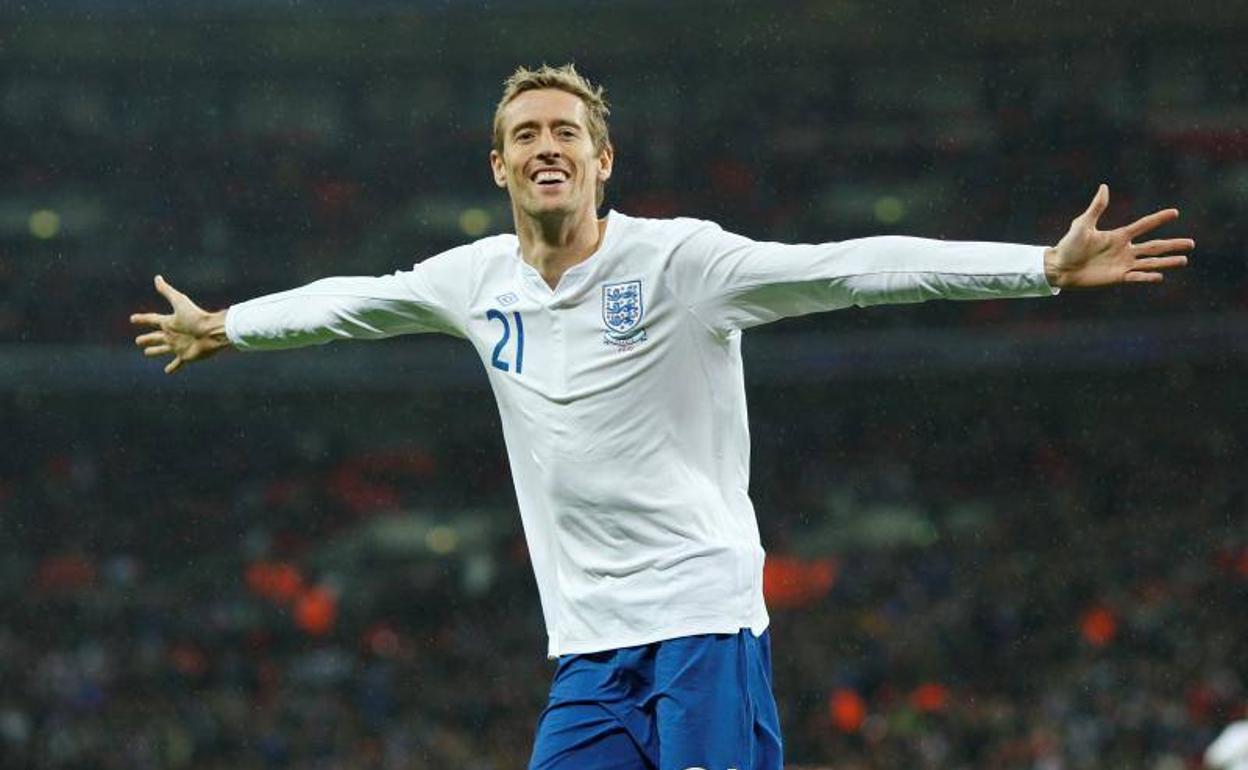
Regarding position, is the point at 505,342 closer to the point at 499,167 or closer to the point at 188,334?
the point at 499,167

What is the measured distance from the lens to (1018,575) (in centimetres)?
2225

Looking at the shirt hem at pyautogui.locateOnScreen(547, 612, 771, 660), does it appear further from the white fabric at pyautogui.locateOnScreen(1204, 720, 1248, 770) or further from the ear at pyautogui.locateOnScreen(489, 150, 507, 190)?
Answer: the white fabric at pyautogui.locateOnScreen(1204, 720, 1248, 770)

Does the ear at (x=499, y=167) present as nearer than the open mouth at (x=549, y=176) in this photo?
No

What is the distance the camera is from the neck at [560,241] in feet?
13.5

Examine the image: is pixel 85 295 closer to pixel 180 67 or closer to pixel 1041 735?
pixel 180 67

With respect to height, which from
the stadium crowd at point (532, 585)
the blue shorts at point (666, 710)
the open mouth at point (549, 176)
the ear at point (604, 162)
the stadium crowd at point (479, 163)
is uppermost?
the stadium crowd at point (479, 163)

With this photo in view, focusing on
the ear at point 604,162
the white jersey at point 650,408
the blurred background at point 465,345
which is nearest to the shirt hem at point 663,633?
the white jersey at point 650,408

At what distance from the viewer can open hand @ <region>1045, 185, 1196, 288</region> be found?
3.66 meters

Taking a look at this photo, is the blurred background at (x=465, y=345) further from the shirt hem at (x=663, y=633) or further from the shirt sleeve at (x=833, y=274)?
the shirt sleeve at (x=833, y=274)

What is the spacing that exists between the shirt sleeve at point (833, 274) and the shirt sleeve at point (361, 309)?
604 mm

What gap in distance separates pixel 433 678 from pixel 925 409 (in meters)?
8.76

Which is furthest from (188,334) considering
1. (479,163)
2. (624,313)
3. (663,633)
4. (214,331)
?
(479,163)

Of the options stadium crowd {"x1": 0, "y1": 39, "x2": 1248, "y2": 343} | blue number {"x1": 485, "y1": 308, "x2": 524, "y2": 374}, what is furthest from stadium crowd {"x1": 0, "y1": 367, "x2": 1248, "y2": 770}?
blue number {"x1": 485, "y1": 308, "x2": 524, "y2": 374}

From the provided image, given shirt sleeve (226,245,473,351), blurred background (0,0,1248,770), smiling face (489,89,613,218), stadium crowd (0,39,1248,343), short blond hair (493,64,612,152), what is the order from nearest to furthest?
1. smiling face (489,89,613,218)
2. short blond hair (493,64,612,152)
3. shirt sleeve (226,245,473,351)
4. blurred background (0,0,1248,770)
5. stadium crowd (0,39,1248,343)
